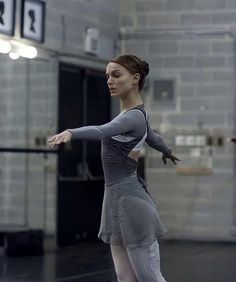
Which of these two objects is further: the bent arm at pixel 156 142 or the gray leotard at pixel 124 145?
the bent arm at pixel 156 142

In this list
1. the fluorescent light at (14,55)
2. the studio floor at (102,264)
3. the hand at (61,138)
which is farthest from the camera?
the fluorescent light at (14,55)

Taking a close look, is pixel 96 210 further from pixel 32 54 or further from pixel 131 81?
pixel 131 81

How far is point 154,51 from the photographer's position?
12.4 metres

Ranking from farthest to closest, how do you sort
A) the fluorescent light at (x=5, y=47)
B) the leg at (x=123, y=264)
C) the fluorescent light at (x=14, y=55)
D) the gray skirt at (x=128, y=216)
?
the fluorescent light at (x=14, y=55), the fluorescent light at (x=5, y=47), the leg at (x=123, y=264), the gray skirt at (x=128, y=216)

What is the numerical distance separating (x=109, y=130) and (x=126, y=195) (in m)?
0.44

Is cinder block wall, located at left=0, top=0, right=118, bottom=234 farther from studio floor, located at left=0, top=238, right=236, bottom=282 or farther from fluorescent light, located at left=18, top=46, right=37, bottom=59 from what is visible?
studio floor, located at left=0, top=238, right=236, bottom=282

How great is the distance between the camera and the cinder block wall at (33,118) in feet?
34.1

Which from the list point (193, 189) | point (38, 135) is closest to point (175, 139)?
point (193, 189)

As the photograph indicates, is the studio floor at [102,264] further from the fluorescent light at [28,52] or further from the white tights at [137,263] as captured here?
the white tights at [137,263]

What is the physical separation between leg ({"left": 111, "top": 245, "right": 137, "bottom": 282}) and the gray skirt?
0.26 feet

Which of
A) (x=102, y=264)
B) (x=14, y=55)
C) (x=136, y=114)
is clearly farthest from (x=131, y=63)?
(x=14, y=55)

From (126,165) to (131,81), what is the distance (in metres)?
0.49

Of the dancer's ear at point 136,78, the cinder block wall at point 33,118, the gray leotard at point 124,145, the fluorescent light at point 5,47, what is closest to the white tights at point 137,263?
the gray leotard at point 124,145

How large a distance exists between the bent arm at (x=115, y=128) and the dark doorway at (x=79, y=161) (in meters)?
6.37
